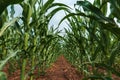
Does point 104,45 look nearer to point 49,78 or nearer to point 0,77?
point 0,77

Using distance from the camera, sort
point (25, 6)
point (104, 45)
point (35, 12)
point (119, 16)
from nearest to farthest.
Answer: point (119, 16), point (104, 45), point (25, 6), point (35, 12)

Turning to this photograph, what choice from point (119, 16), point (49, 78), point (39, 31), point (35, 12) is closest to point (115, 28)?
point (119, 16)

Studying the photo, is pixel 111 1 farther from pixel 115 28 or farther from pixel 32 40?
pixel 32 40

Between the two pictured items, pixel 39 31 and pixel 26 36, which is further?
pixel 39 31

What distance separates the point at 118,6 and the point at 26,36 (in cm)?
140

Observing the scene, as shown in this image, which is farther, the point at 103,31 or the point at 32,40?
the point at 32,40

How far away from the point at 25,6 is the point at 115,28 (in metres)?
1.41

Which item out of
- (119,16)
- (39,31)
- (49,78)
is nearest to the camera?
(119,16)

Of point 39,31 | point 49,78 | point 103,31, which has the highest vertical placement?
point 39,31

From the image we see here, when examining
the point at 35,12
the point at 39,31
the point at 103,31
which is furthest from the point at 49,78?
the point at 103,31

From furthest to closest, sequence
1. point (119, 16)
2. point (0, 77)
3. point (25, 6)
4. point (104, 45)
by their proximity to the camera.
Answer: point (25, 6)
point (104, 45)
point (119, 16)
point (0, 77)

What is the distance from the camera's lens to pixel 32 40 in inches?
121

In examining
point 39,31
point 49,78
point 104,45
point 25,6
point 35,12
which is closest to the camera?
point 104,45

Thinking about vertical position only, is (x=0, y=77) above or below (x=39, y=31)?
below
